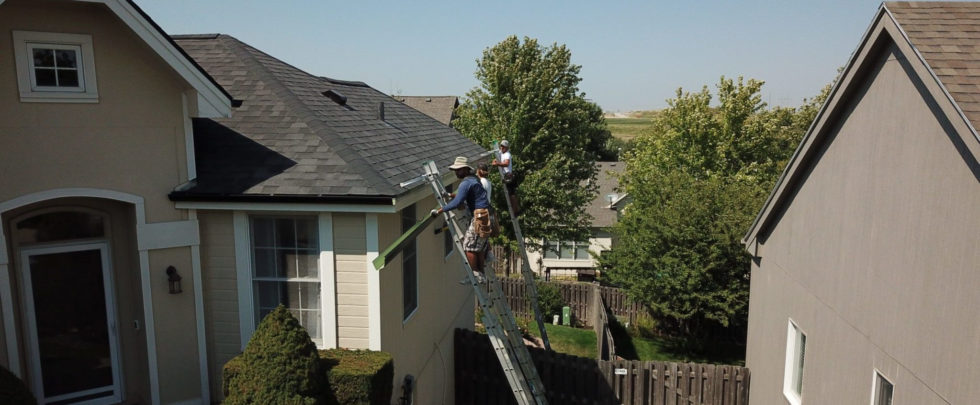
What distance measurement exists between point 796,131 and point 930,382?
1163 inches

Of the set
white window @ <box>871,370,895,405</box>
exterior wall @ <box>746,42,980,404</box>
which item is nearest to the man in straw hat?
exterior wall @ <box>746,42,980,404</box>

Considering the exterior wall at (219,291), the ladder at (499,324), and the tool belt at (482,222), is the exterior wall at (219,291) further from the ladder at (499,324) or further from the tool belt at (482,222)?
the tool belt at (482,222)

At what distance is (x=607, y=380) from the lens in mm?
13328

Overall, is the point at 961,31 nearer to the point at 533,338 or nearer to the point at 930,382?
the point at 930,382

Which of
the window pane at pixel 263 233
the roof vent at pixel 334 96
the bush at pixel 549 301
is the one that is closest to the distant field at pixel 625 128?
the bush at pixel 549 301

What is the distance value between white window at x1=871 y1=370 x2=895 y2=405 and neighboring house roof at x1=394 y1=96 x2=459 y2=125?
3917cm

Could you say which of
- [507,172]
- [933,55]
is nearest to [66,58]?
[507,172]

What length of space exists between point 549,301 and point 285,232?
15.1 meters

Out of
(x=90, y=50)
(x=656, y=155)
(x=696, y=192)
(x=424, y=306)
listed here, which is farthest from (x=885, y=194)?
(x=656, y=155)

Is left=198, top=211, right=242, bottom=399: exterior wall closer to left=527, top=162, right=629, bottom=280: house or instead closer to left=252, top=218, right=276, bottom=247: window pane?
left=252, top=218, right=276, bottom=247: window pane

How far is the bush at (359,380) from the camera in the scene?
7.81 metres

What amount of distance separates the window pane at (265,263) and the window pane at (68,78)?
10.2 feet

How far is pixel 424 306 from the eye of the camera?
1138 cm

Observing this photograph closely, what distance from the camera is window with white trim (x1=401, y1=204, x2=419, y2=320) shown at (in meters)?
10.1
